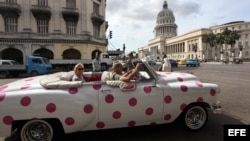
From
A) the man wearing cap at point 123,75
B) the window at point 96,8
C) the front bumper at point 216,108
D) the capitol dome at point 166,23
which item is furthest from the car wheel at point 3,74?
the capitol dome at point 166,23

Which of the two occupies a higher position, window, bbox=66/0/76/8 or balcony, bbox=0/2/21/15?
window, bbox=66/0/76/8

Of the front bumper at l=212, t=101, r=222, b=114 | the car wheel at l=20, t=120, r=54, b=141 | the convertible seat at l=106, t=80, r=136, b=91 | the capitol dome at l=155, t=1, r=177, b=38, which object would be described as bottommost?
the car wheel at l=20, t=120, r=54, b=141

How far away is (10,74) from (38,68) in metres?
2.62

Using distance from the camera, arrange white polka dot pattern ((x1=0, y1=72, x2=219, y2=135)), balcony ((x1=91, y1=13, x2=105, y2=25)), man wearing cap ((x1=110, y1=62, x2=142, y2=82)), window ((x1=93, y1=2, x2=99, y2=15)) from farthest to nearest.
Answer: window ((x1=93, y1=2, x2=99, y2=15))
balcony ((x1=91, y1=13, x2=105, y2=25))
man wearing cap ((x1=110, y1=62, x2=142, y2=82))
white polka dot pattern ((x1=0, y1=72, x2=219, y2=135))

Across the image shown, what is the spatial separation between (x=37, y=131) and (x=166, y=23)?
146 meters

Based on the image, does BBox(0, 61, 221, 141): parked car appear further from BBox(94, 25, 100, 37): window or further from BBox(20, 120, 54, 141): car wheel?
BBox(94, 25, 100, 37): window

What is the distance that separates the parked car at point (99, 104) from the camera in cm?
394

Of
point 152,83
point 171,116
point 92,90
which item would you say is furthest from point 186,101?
point 92,90

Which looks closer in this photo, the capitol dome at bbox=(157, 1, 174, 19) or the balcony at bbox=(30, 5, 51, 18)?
the balcony at bbox=(30, 5, 51, 18)

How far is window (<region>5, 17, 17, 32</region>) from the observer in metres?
34.9

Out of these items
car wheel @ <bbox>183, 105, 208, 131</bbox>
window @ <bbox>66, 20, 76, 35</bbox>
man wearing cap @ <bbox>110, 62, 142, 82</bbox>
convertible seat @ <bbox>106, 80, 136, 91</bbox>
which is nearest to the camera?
convertible seat @ <bbox>106, 80, 136, 91</bbox>

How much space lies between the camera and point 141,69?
16.4 feet

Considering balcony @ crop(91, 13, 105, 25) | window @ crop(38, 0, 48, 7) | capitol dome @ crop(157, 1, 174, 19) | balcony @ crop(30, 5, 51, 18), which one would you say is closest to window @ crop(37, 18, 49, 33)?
balcony @ crop(30, 5, 51, 18)

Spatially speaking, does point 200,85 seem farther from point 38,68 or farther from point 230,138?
point 38,68
